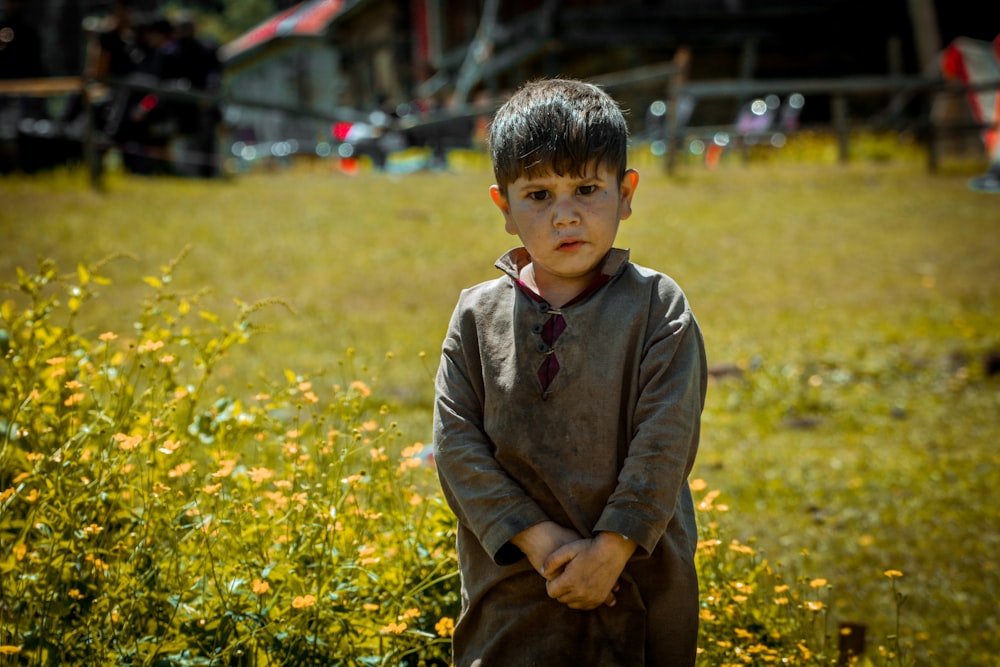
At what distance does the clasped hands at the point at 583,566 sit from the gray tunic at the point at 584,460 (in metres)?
0.04

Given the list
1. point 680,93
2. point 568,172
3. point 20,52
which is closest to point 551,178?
point 568,172

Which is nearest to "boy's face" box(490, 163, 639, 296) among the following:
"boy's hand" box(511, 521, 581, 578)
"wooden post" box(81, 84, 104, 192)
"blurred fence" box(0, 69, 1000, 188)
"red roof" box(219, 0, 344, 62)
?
"boy's hand" box(511, 521, 581, 578)

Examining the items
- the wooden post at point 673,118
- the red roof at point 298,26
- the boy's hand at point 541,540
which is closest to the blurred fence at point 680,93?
the wooden post at point 673,118

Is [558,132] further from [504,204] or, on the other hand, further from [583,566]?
[583,566]

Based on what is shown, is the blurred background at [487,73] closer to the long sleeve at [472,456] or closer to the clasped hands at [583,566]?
the long sleeve at [472,456]

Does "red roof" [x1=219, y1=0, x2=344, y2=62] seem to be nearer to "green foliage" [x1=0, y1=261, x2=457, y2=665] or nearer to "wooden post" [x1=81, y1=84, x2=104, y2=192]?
"wooden post" [x1=81, y1=84, x2=104, y2=192]

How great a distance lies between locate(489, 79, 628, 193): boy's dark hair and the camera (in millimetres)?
2316

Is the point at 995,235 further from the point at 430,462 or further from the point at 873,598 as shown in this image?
the point at 430,462

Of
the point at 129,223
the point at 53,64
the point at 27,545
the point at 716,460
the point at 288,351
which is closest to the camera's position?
the point at 27,545

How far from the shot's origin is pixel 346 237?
10.6 metres

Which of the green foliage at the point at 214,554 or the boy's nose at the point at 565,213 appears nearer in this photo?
the boy's nose at the point at 565,213

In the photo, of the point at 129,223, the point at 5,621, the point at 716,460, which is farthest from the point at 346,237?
the point at 5,621

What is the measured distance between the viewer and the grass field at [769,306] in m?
4.60

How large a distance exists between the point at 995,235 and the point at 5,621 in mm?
10136
